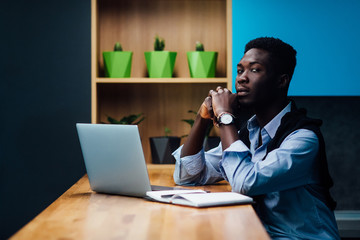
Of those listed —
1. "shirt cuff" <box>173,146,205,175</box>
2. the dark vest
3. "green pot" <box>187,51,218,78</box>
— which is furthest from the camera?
"green pot" <box>187,51,218,78</box>

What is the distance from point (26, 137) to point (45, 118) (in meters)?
0.17

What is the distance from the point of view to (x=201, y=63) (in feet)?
8.20

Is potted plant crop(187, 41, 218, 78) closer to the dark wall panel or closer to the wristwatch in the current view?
the dark wall panel

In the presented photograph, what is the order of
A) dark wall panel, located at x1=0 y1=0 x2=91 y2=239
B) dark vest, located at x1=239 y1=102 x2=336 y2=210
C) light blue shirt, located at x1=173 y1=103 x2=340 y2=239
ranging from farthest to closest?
dark wall panel, located at x1=0 y1=0 x2=91 y2=239
dark vest, located at x1=239 y1=102 x2=336 y2=210
light blue shirt, located at x1=173 y1=103 x2=340 y2=239

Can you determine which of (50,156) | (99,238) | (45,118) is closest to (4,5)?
(45,118)

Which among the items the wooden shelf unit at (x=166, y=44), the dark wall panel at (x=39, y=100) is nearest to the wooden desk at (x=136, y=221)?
the wooden shelf unit at (x=166, y=44)

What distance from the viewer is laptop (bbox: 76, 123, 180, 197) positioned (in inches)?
58.2

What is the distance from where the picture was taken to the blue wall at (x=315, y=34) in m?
2.32

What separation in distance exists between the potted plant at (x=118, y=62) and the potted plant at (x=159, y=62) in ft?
0.37

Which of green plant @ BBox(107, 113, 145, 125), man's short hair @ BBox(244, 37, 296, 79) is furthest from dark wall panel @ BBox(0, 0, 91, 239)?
man's short hair @ BBox(244, 37, 296, 79)

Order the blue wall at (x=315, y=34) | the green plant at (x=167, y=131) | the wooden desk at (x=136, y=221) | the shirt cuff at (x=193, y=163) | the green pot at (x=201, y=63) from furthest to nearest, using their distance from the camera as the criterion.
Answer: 1. the green plant at (x=167, y=131)
2. the green pot at (x=201, y=63)
3. the blue wall at (x=315, y=34)
4. the shirt cuff at (x=193, y=163)
5. the wooden desk at (x=136, y=221)

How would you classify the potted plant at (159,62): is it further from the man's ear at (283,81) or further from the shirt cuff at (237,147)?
the shirt cuff at (237,147)

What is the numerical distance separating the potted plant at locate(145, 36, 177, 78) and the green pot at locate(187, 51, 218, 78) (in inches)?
4.6

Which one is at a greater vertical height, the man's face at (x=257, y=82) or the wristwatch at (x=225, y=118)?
the man's face at (x=257, y=82)
